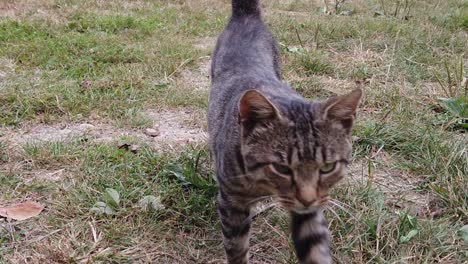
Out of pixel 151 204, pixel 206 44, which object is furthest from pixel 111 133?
pixel 206 44

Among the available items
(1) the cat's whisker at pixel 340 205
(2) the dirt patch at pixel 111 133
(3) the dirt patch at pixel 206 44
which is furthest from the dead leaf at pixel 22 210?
(3) the dirt patch at pixel 206 44

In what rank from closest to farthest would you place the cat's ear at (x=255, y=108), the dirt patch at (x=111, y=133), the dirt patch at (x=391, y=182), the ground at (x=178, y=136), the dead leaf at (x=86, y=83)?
the cat's ear at (x=255, y=108), the ground at (x=178, y=136), the dirt patch at (x=391, y=182), the dirt patch at (x=111, y=133), the dead leaf at (x=86, y=83)

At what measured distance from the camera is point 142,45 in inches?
190

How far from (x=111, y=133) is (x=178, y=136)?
1.39 ft

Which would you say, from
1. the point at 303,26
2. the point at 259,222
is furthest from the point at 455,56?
the point at 259,222

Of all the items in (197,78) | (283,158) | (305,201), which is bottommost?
(197,78)

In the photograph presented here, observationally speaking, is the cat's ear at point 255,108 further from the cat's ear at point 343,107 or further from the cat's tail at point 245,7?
the cat's tail at point 245,7

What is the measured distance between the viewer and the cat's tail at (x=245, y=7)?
3.47 meters

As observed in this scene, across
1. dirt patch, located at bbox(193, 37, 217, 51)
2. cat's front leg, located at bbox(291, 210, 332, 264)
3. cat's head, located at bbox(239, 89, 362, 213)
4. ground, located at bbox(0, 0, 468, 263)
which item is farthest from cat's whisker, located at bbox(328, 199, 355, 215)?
dirt patch, located at bbox(193, 37, 217, 51)

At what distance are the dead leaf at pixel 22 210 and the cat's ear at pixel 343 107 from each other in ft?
4.77

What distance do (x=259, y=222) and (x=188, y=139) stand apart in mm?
975

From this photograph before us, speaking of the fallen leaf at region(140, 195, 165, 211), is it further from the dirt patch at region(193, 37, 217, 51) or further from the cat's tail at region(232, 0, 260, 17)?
the dirt patch at region(193, 37, 217, 51)

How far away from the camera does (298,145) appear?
1.91 m

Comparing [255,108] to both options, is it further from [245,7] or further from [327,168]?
[245,7]
